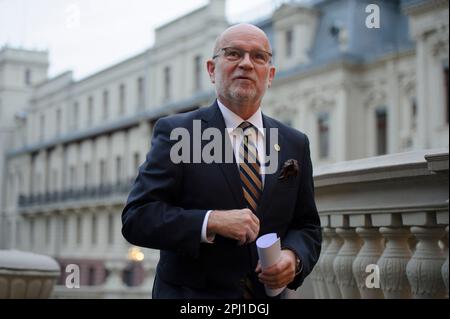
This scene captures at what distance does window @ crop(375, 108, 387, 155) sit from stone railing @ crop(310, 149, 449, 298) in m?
21.4

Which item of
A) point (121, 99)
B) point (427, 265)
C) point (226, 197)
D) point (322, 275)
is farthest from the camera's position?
point (121, 99)

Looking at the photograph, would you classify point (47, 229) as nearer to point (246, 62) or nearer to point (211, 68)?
point (211, 68)

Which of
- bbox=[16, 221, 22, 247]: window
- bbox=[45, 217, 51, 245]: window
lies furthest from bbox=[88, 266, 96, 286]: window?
bbox=[16, 221, 22, 247]: window

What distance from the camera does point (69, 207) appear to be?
43906mm

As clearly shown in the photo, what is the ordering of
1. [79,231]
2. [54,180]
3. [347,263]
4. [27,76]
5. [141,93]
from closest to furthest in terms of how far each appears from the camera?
[347,263] < [141,93] < [79,231] < [54,180] < [27,76]

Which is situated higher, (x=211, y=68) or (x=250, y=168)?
(x=211, y=68)

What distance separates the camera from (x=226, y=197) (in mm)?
2477

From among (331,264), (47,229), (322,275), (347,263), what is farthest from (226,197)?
(47,229)

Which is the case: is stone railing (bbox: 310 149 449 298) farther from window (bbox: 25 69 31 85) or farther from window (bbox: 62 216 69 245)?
window (bbox: 25 69 31 85)

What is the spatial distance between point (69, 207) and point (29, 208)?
18.9ft

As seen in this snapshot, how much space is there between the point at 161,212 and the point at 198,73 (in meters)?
31.5

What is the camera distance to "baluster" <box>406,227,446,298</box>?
387cm

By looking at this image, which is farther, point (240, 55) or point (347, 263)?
point (347, 263)
